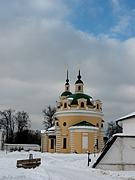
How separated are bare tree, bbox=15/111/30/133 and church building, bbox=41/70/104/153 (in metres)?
28.0

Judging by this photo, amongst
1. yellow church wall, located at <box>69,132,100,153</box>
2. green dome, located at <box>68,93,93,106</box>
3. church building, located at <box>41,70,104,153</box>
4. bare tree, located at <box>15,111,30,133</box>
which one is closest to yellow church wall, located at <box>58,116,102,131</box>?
church building, located at <box>41,70,104,153</box>

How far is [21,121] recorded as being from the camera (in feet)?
325

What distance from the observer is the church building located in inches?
2502

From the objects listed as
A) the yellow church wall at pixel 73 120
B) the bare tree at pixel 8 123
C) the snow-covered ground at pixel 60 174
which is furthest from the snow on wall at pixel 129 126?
the bare tree at pixel 8 123

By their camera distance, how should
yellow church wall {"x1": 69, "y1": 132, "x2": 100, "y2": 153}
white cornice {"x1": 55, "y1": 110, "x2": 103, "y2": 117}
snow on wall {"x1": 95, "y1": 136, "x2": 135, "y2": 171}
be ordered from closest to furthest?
snow on wall {"x1": 95, "y1": 136, "x2": 135, "y2": 171} < yellow church wall {"x1": 69, "y1": 132, "x2": 100, "y2": 153} < white cornice {"x1": 55, "y1": 110, "x2": 103, "y2": 117}

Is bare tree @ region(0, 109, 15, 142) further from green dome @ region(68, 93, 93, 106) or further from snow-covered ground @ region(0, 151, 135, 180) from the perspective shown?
snow-covered ground @ region(0, 151, 135, 180)

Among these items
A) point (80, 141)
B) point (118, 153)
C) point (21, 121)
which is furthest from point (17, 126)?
point (118, 153)

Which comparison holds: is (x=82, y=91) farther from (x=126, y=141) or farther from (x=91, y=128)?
(x=126, y=141)

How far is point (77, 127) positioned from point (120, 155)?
3843 cm

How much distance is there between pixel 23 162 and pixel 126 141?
7012 mm

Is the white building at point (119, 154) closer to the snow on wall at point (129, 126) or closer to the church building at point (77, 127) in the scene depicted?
the snow on wall at point (129, 126)

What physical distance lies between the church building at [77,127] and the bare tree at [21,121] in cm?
2799

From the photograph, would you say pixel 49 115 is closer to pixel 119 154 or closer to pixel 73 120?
pixel 73 120

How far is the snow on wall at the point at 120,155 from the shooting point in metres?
25.0
